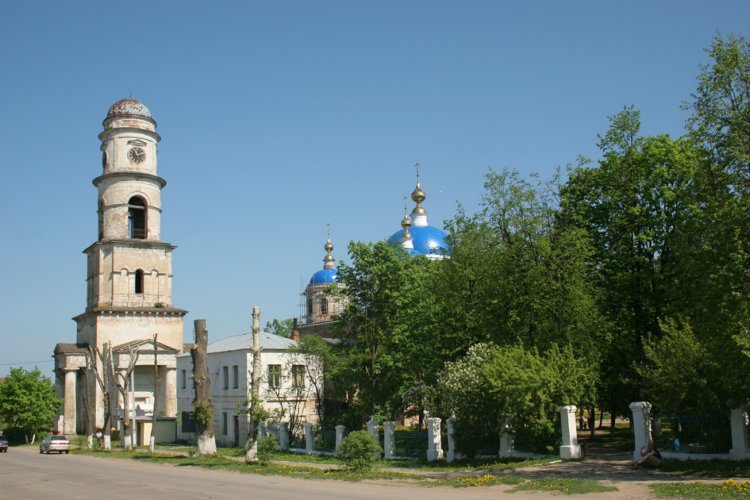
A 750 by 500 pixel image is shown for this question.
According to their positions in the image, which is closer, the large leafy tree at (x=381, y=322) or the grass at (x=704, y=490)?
the grass at (x=704, y=490)

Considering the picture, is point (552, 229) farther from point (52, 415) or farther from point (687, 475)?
point (52, 415)

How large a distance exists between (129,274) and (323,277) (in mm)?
22743

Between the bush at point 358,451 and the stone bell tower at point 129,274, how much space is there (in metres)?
30.2

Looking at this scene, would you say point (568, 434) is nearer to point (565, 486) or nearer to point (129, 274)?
point (565, 486)

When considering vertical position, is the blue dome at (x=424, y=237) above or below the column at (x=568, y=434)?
above

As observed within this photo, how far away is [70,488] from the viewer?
22094mm

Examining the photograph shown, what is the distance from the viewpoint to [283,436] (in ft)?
122

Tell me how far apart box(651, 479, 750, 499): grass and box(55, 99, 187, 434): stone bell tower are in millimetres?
39899

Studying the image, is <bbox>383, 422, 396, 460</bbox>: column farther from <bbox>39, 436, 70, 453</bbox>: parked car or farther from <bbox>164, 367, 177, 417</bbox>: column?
<bbox>164, 367, 177, 417</bbox>: column

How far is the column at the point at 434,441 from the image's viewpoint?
2755cm

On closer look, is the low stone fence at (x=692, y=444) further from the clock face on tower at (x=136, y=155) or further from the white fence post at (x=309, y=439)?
the clock face on tower at (x=136, y=155)

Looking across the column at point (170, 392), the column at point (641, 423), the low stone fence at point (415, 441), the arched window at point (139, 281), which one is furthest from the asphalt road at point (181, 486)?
the arched window at point (139, 281)

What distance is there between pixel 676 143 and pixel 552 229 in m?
6.61

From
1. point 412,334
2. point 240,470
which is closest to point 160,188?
point 412,334
